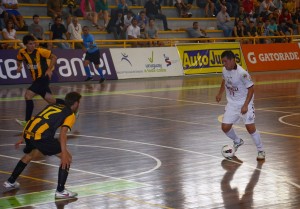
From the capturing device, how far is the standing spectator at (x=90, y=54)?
2906 cm

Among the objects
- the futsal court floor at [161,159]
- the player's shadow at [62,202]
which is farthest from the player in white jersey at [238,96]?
the player's shadow at [62,202]

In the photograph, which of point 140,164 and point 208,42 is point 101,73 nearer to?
point 208,42

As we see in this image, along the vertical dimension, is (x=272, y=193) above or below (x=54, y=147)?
below

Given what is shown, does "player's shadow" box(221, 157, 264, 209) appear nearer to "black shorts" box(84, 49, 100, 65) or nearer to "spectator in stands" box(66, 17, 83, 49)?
"black shorts" box(84, 49, 100, 65)

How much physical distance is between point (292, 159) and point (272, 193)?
280 cm

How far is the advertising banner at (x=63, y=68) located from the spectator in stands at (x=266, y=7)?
1231cm

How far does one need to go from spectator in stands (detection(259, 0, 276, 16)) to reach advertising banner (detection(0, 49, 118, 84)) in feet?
40.4

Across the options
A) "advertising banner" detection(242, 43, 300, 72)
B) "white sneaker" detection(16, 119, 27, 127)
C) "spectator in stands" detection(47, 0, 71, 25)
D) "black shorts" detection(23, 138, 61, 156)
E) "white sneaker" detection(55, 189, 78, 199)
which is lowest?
"advertising banner" detection(242, 43, 300, 72)

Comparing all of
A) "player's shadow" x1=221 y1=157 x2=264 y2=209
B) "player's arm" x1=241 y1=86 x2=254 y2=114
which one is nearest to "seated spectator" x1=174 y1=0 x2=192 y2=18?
"player's arm" x1=241 y1=86 x2=254 y2=114

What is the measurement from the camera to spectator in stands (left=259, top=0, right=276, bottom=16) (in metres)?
39.9

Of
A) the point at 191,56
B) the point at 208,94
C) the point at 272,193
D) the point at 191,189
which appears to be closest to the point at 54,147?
the point at 191,189

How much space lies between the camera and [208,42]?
35.7m

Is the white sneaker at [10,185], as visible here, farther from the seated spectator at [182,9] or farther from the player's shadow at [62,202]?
the seated spectator at [182,9]

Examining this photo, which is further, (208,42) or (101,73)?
(208,42)
